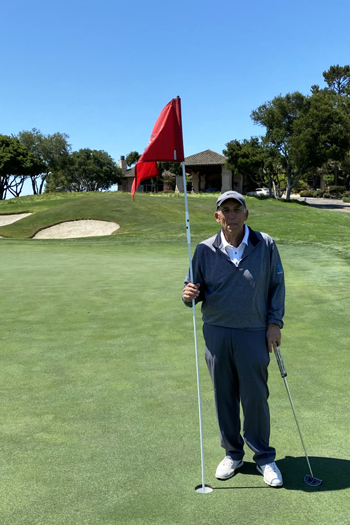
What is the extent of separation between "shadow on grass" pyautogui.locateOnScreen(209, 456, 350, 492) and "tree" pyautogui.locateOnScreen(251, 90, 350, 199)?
5275cm

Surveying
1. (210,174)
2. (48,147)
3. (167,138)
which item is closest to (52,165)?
(48,147)


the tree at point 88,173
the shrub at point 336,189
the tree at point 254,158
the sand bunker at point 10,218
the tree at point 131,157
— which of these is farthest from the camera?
the tree at point 131,157

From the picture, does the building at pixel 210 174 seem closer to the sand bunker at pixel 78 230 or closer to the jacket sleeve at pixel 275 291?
the sand bunker at pixel 78 230

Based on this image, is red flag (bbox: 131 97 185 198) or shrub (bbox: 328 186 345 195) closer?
red flag (bbox: 131 97 185 198)

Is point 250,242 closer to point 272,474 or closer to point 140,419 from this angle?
point 272,474

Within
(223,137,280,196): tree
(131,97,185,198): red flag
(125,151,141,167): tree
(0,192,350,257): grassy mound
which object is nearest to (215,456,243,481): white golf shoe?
(131,97,185,198): red flag

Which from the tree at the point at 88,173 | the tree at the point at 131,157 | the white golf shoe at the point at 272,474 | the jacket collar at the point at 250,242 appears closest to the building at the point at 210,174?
the tree at the point at 88,173

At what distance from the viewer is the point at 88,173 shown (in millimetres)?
99438

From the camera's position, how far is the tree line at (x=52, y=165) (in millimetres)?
77688

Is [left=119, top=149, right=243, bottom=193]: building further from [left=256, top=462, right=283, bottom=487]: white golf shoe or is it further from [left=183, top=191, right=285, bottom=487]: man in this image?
[left=256, top=462, right=283, bottom=487]: white golf shoe

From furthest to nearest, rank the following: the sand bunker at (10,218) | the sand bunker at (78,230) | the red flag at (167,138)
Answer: the sand bunker at (10,218)
the sand bunker at (78,230)
the red flag at (167,138)

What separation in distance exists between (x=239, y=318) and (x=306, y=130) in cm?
5391

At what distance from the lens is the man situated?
4.05m

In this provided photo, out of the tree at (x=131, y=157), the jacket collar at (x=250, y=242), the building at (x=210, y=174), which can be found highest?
the tree at (x=131, y=157)
